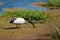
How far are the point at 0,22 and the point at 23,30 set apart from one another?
264cm

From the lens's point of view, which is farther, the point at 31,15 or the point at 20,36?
the point at 31,15

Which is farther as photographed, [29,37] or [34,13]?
[34,13]

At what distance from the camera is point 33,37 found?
9.83 meters

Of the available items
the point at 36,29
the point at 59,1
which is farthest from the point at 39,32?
the point at 59,1

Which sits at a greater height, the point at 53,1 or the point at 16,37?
the point at 16,37

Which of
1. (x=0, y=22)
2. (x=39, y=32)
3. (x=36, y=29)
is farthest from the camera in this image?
(x=0, y=22)

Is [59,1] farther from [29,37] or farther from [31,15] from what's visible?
[29,37]

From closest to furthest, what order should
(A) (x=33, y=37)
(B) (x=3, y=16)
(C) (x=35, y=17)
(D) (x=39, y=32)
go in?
(A) (x=33, y=37) < (D) (x=39, y=32) < (C) (x=35, y=17) < (B) (x=3, y=16)

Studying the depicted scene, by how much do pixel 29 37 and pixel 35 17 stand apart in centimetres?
498

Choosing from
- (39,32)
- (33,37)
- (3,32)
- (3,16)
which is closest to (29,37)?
(33,37)

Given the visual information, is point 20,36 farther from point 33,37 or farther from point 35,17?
point 35,17

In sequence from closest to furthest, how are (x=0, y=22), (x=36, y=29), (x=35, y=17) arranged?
(x=36, y=29) < (x=0, y=22) < (x=35, y=17)

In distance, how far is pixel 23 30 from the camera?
1155 centimetres

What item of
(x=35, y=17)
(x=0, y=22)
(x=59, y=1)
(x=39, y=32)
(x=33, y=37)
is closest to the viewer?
(x=33, y=37)
